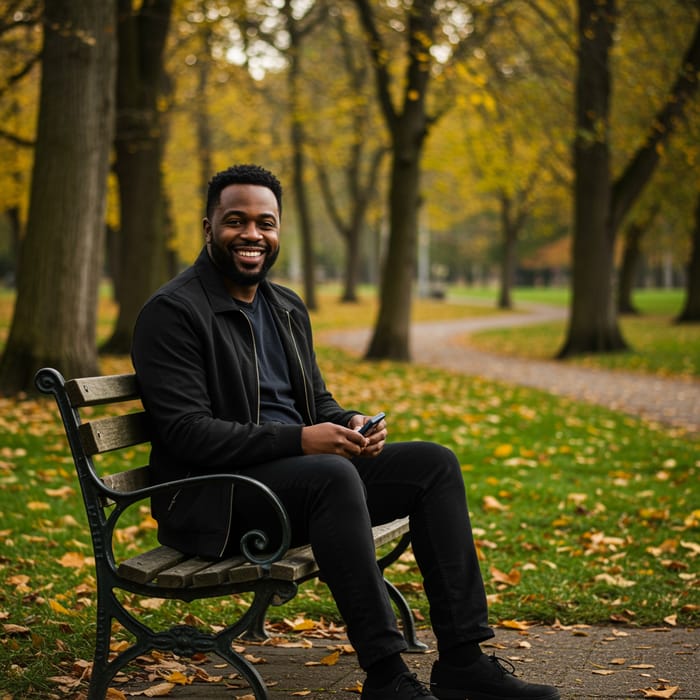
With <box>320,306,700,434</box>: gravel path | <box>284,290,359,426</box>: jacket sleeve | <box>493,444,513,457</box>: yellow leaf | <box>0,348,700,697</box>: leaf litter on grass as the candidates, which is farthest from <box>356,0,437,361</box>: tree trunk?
<box>284,290,359,426</box>: jacket sleeve

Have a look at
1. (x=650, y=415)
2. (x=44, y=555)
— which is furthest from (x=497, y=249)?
(x=44, y=555)

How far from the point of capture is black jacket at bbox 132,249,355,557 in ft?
11.0

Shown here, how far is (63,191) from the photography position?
10.2 metres

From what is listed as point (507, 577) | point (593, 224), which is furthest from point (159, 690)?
point (593, 224)

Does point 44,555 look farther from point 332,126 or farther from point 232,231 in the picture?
point 332,126

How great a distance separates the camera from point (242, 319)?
366 cm

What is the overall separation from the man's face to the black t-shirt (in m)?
0.11

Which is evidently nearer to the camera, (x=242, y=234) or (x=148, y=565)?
(x=148, y=565)

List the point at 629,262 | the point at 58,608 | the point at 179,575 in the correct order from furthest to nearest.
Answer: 1. the point at 629,262
2. the point at 58,608
3. the point at 179,575

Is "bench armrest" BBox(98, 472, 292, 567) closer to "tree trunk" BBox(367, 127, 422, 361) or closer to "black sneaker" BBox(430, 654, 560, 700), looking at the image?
"black sneaker" BBox(430, 654, 560, 700)

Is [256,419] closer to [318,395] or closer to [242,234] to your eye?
[318,395]

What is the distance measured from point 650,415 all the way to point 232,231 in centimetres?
895

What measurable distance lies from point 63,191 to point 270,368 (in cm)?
712

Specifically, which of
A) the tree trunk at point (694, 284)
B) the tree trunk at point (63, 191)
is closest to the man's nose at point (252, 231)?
the tree trunk at point (63, 191)
